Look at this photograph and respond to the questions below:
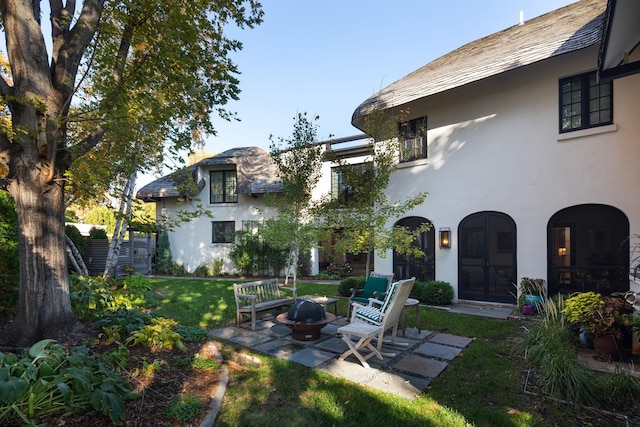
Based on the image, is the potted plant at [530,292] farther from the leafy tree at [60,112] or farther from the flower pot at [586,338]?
the leafy tree at [60,112]

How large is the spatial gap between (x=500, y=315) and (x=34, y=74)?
9.82 m

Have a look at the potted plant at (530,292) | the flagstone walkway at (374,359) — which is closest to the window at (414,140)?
the potted plant at (530,292)

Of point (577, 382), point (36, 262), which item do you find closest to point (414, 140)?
point (577, 382)

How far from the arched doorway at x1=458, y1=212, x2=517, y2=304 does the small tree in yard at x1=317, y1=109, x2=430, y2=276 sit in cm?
133

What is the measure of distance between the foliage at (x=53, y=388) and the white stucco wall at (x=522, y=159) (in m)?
8.62

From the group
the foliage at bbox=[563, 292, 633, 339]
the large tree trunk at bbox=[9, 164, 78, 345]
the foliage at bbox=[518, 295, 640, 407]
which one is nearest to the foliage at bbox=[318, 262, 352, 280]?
the foliage at bbox=[563, 292, 633, 339]

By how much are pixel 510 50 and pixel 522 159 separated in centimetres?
282

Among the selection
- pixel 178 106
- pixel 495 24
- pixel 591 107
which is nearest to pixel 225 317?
pixel 178 106

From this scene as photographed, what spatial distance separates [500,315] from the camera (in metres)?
7.72

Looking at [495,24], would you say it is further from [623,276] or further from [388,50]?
[623,276]

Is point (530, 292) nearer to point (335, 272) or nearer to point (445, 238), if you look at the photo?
point (445, 238)

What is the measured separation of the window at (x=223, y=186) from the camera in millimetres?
17172

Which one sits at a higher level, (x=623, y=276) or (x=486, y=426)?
(x=623, y=276)

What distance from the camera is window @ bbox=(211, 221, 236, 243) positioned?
660 inches
